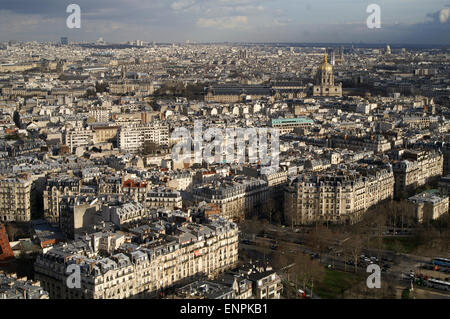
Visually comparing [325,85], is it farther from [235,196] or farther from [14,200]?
[14,200]

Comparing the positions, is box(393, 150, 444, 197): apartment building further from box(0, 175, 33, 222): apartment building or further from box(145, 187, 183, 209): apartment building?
box(0, 175, 33, 222): apartment building

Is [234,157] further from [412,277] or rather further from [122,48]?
[122,48]

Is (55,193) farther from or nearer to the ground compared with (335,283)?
farther from the ground

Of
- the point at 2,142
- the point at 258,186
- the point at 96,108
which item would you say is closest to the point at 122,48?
the point at 96,108

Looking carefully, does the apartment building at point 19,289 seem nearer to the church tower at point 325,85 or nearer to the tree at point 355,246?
the tree at point 355,246
